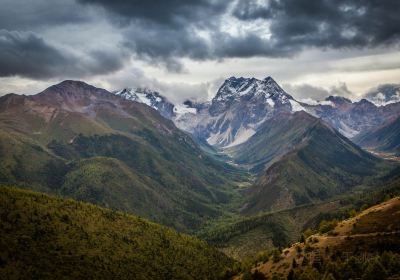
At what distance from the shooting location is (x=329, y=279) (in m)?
200

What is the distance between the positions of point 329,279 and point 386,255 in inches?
1010

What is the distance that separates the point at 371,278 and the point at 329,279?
19391mm

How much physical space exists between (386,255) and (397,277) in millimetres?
18178

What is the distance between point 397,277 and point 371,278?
9.76 metres

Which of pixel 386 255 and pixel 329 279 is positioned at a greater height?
pixel 386 255

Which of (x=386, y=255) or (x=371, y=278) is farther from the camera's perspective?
(x=386, y=255)

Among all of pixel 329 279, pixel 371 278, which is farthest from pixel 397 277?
pixel 329 279

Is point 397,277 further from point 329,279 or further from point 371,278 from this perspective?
point 329,279

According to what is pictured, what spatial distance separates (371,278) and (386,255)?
17.3 m

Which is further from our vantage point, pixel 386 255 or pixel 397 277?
pixel 386 255

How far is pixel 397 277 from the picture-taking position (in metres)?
181

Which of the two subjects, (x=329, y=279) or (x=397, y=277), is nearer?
(x=397, y=277)

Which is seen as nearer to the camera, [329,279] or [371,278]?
[371,278]
